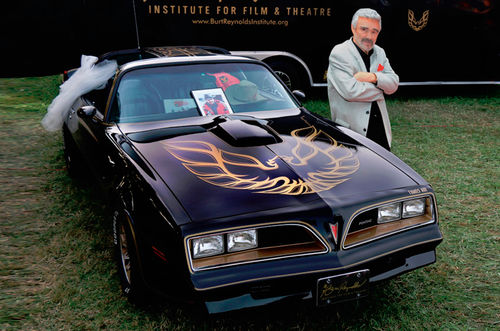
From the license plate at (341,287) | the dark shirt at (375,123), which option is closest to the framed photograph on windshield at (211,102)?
the dark shirt at (375,123)

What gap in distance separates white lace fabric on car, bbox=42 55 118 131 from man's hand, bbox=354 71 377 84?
2.20 metres

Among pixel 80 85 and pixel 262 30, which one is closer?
pixel 80 85

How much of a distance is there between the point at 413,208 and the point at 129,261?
1692 millimetres

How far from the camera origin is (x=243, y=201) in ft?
7.66

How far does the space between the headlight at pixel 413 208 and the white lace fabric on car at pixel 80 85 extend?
9.41ft

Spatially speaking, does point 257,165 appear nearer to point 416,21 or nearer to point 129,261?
point 129,261

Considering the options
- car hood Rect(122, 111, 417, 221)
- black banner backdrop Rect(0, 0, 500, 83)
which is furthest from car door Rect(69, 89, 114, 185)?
black banner backdrop Rect(0, 0, 500, 83)

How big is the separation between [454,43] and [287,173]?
7.68m

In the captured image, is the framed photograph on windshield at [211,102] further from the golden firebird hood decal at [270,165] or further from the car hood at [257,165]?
the golden firebird hood decal at [270,165]

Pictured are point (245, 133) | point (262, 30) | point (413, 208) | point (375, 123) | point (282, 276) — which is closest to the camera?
point (282, 276)

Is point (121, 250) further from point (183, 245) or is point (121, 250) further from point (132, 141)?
point (183, 245)

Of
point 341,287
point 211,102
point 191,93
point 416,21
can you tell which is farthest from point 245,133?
point 416,21

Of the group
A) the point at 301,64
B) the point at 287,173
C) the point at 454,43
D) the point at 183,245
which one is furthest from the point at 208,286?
Result: the point at 454,43

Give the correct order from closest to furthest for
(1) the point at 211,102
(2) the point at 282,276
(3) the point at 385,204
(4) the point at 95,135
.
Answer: (2) the point at 282,276 → (3) the point at 385,204 → (1) the point at 211,102 → (4) the point at 95,135
